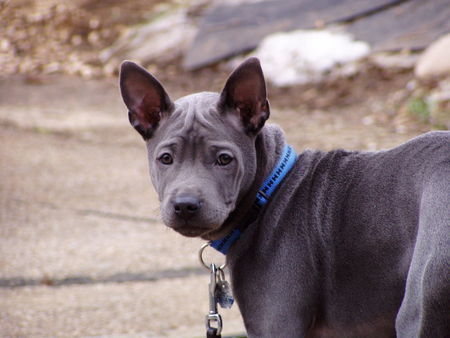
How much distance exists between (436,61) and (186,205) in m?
6.42

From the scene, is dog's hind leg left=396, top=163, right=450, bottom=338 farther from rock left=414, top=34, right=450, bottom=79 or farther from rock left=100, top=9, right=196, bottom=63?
rock left=100, top=9, right=196, bottom=63

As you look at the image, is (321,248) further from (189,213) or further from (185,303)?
(185,303)

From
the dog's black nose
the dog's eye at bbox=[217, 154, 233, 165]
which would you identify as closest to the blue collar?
the dog's eye at bbox=[217, 154, 233, 165]

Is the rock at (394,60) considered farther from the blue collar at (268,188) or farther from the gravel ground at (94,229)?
the blue collar at (268,188)

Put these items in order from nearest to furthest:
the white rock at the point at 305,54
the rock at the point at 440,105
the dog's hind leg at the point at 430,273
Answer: the dog's hind leg at the point at 430,273 < the rock at the point at 440,105 < the white rock at the point at 305,54

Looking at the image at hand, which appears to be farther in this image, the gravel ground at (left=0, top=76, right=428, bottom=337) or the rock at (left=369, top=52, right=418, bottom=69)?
the rock at (left=369, top=52, right=418, bottom=69)

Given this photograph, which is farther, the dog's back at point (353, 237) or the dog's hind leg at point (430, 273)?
the dog's back at point (353, 237)

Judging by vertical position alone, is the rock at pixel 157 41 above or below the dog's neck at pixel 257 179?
below

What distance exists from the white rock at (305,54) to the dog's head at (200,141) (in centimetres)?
681

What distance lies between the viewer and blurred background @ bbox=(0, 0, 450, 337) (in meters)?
5.01

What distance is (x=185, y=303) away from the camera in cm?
486

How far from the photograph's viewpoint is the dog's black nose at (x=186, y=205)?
3.27 metres

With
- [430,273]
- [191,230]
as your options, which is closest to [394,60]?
[191,230]

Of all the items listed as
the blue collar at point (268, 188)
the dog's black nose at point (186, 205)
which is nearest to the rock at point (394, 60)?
the blue collar at point (268, 188)
